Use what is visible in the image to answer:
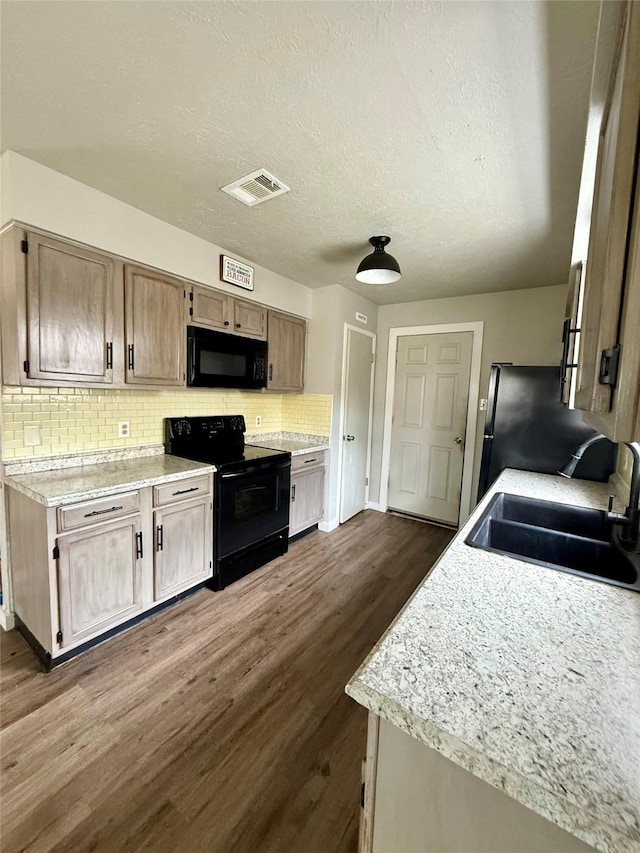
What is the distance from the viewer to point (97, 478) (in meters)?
2.01

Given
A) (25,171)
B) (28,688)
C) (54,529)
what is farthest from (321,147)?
(28,688)

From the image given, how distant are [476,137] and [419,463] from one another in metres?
3.05

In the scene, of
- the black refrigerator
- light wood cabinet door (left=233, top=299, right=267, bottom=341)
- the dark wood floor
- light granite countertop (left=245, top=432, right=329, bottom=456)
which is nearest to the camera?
the dark wood floor

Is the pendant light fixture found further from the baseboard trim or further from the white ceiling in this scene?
the baseboard trim

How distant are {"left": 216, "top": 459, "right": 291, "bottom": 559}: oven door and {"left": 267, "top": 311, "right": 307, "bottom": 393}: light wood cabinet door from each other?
2.70 ft

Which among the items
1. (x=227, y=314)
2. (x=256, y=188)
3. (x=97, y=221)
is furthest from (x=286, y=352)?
(x=97, y=221)

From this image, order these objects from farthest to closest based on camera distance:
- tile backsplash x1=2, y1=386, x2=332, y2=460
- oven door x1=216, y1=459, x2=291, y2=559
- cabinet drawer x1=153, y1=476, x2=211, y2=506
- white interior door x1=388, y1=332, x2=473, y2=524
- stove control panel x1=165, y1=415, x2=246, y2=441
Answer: white interior door x1=388, y1=332, x2=473, y2=524 → stove control panel x1=165, y1=415, x2=246, y2=441 → oven door x1=216, y1=459, x2=291, y2=559 → cabinet drawer x1=153, y1=476, x2=211, y2=506 → tile backsplash x1=2, y1=386, x2=332, y2=460

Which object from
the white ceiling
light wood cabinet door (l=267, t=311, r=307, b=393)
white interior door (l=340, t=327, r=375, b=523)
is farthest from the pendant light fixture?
white interior door (l=340, t=327, r=375, b=523)

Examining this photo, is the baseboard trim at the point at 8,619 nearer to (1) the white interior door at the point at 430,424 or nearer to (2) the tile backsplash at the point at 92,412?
(2) the tile backsplash at the point at 92,412

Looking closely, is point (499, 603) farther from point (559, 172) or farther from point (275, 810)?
point (559, 172)

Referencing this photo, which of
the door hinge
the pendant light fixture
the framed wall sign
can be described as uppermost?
the framed wall sign

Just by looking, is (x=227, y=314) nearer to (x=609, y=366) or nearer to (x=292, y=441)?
(x=292, y=441)

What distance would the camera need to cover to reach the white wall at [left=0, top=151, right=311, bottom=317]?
1737 mm

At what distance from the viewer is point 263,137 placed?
152cm
